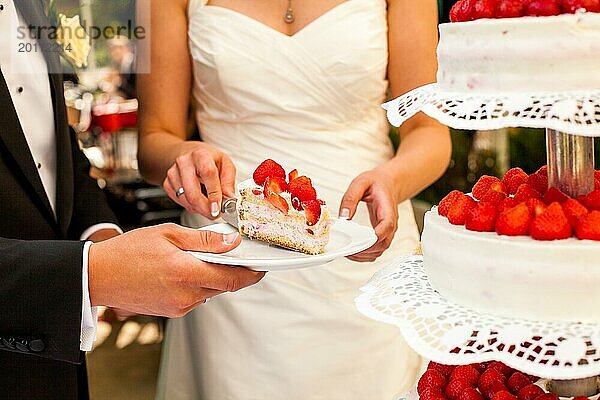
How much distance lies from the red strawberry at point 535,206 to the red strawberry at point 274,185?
3.12ft

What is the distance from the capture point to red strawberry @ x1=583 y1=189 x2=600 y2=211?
1.38 meters

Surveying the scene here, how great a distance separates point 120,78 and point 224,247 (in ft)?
23.9

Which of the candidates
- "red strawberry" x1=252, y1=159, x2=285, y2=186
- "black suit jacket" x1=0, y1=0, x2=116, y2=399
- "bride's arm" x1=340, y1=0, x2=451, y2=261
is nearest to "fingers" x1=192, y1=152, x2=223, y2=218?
"red strawberry" x1=252, y1=159, x2=285, y2=186

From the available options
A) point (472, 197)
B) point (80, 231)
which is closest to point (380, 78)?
point (80, 231)

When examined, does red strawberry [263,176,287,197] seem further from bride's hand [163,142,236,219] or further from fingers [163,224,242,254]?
fingers [163,224,242,254]

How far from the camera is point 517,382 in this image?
1.48 m

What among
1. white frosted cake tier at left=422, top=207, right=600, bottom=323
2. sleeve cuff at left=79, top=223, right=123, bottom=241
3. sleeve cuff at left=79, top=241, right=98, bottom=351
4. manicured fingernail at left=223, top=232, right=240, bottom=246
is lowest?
sleeve cuff at left=79, top=223, right=123, bottom=241

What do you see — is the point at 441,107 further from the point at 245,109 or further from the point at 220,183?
the point at 245,109

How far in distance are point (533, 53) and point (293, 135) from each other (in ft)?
5.16

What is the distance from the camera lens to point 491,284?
1.37 metres

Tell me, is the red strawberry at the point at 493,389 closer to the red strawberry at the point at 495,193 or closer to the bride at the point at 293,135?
the red strawberry at the point at 495,193

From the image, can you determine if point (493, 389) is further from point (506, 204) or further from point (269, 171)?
point (269, 171)

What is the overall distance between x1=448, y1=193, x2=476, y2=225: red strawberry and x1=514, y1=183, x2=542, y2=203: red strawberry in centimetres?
8

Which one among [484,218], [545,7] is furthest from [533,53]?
[484,218]
